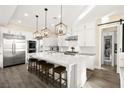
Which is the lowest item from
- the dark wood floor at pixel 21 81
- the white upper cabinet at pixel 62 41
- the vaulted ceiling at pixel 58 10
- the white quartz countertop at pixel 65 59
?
the dark wood floor at pixel 21 81

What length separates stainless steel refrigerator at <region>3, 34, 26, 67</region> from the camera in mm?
5851

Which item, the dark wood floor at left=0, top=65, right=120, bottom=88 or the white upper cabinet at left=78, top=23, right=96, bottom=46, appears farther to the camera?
the white upper cabinet at left=78, top=23, right=96, bottom=46

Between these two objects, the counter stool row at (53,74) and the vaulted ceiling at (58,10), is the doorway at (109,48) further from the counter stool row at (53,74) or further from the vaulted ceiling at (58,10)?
the counter stool row at (53,74)

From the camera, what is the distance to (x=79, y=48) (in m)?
6.14

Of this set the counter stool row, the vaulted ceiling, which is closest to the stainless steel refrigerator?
the vaulted ceiling

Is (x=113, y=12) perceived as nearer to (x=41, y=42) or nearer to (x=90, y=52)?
(x=90, y=52)

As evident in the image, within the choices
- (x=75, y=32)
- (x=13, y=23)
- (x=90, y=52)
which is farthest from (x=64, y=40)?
(x=13, y=23)

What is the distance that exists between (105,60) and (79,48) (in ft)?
6.69

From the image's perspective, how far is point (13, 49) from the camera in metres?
6.18

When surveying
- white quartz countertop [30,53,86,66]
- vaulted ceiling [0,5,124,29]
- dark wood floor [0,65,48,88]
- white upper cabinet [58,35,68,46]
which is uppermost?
vaulted ceiling [0,5,124,29]

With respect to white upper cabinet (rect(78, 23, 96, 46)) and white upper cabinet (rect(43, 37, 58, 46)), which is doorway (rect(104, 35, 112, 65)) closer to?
white upper cabinet (rect(78, 23, 96, 46))

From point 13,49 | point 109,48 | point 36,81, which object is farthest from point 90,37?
point 13,49

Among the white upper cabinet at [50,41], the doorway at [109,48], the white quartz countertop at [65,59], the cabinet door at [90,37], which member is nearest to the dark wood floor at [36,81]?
the white quartz countertop at [65,59]

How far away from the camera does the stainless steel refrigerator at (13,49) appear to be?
230 inches
